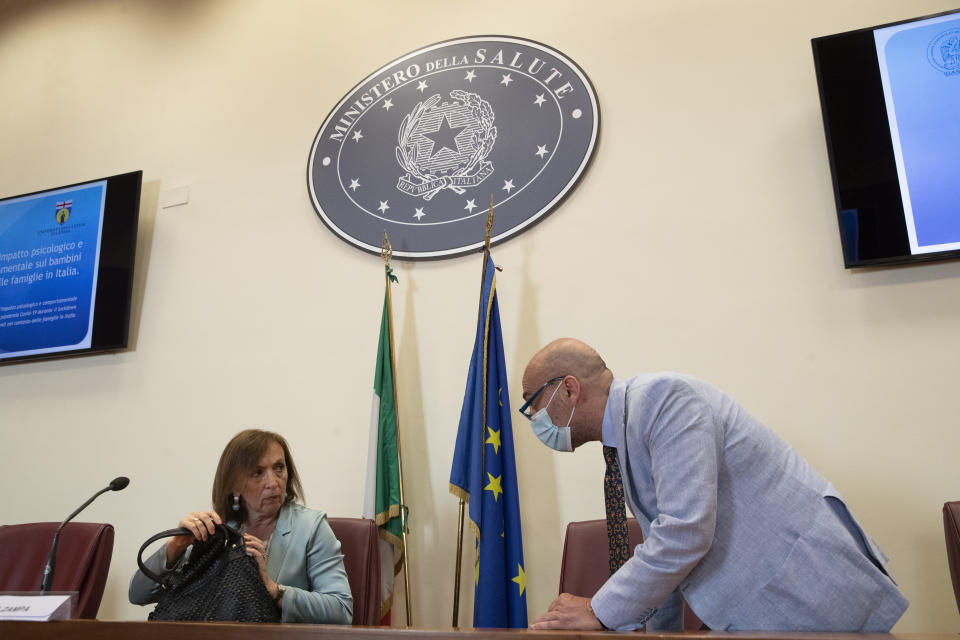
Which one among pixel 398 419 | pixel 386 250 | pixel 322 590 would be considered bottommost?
pixel 322 590

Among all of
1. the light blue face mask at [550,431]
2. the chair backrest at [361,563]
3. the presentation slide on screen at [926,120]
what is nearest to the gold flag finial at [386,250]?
the chair backrest at [361,563]

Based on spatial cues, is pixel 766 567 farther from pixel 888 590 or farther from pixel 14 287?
pixel 14 287

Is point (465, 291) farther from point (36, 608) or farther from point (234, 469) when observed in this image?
point (36, 608)

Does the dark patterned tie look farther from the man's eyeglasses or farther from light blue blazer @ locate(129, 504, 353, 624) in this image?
light blue blazer @ locate(129, 504, 353, 624)

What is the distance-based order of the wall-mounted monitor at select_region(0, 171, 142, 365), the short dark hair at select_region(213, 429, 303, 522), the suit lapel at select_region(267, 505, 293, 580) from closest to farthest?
the suit lapel at select_region(267, 505, 293, 580), the short dark hair at select_region(213, 429, 303, 522), the wall-mounted monitor at select_region(0, 171, 142, 365)

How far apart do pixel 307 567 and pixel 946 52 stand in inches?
108

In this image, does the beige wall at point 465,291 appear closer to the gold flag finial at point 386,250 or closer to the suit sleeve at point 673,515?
the gold flag finial at point 386,250

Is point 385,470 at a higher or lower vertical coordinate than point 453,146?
lower

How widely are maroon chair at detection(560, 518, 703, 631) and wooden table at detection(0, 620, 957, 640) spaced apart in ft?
3.59

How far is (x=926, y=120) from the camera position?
2.56 meters

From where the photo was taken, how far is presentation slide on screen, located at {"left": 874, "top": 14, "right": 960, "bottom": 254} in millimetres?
2482

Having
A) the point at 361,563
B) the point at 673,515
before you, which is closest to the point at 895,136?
the point at 673,515

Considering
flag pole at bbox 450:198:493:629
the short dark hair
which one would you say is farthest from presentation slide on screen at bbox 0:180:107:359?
flag pole at bbox 450:198:493:629

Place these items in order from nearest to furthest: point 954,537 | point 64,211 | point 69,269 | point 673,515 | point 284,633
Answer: point 284,633 < point 673,515 < point 954,537 < point 69,269 < point 64,211
